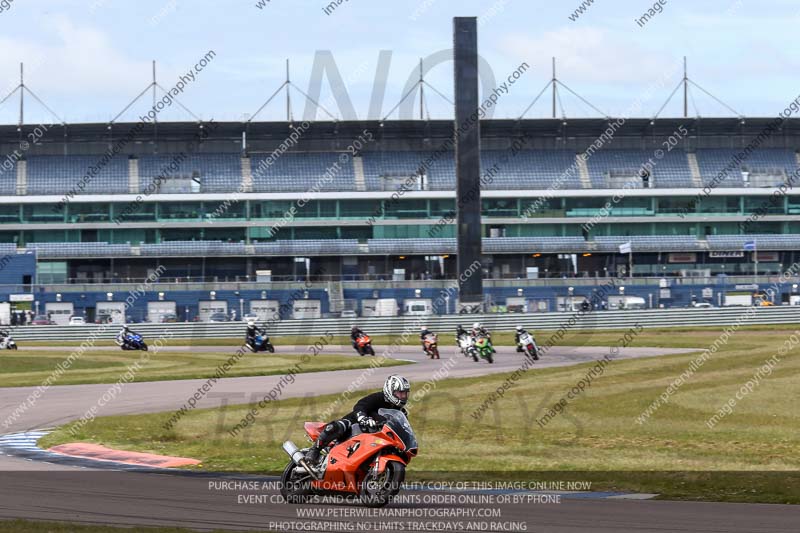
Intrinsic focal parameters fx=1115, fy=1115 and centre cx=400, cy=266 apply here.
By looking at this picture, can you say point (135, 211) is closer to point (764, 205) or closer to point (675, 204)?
point (675, 204)

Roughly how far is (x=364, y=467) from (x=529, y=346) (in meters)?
28.6

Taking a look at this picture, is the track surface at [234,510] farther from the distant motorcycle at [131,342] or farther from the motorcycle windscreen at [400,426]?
the distant motorcycle at [131,342]

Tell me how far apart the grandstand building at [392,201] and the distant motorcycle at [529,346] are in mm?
41284

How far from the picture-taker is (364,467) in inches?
495

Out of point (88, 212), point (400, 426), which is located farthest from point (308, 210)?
point (400, 426)

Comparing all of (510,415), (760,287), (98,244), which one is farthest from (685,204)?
(510,415)

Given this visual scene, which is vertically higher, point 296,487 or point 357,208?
point 357,208

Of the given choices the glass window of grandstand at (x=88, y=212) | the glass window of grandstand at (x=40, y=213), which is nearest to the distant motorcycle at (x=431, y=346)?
the glass window of grandstand at (x=88, y=212)

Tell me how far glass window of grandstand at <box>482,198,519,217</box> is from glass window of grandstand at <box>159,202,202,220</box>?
920 inches

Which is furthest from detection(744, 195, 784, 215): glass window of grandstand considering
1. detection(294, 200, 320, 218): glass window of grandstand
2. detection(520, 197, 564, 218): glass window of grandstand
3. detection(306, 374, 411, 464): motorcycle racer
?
detection(306, 374, 411, 464): motorcycle racer

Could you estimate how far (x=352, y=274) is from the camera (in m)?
88.1

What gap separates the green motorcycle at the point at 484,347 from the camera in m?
40.9

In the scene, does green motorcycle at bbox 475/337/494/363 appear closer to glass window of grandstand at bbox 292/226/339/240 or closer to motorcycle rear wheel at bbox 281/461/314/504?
motorcycle rear wheel at bbox 281/461/314/504

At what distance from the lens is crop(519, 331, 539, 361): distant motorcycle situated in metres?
40.4
